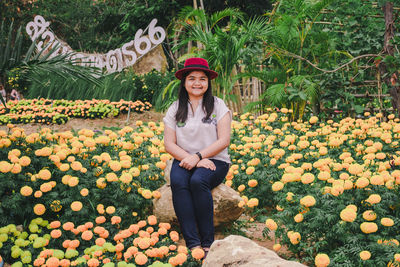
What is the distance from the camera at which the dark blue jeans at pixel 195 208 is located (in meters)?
2.14

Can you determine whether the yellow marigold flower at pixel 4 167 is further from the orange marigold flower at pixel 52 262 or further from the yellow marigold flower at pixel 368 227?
the yellow marigold flower at pixel 368 227

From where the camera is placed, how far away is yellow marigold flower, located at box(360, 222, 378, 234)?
1596 millimetres

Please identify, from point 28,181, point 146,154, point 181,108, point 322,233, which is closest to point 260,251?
point 322,233

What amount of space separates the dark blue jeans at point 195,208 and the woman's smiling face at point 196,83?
0.65 m

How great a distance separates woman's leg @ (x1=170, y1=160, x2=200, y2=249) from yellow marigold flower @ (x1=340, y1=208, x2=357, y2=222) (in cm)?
91

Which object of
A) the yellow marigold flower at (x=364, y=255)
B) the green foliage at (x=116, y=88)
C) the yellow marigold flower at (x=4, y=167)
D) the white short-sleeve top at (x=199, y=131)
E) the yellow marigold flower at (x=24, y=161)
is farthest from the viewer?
the green foliage at (x=116, y=88)

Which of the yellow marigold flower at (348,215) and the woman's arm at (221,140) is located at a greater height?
the woman's arm at (221,140)

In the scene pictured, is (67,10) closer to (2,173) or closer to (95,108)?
(95,108)

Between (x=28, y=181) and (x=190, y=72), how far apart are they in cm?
135

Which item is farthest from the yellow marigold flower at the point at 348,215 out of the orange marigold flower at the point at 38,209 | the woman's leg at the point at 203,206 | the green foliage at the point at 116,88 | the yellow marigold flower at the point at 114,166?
the green foliage at the point at 116,88

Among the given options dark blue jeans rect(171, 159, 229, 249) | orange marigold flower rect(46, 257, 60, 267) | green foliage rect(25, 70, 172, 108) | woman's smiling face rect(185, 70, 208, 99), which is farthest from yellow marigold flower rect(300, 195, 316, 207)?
green foliage rect(25, 70, 172, 108)

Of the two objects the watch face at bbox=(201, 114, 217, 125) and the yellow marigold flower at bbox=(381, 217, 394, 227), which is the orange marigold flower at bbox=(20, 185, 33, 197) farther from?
the yellow marigold flower at bbox=(381, 217, 394, 227)

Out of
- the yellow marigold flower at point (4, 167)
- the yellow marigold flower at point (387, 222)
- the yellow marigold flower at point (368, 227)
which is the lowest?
the yellow marigold flower at point (368, 227)

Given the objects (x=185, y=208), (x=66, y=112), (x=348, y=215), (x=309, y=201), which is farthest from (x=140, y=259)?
(x=66, y=112)
